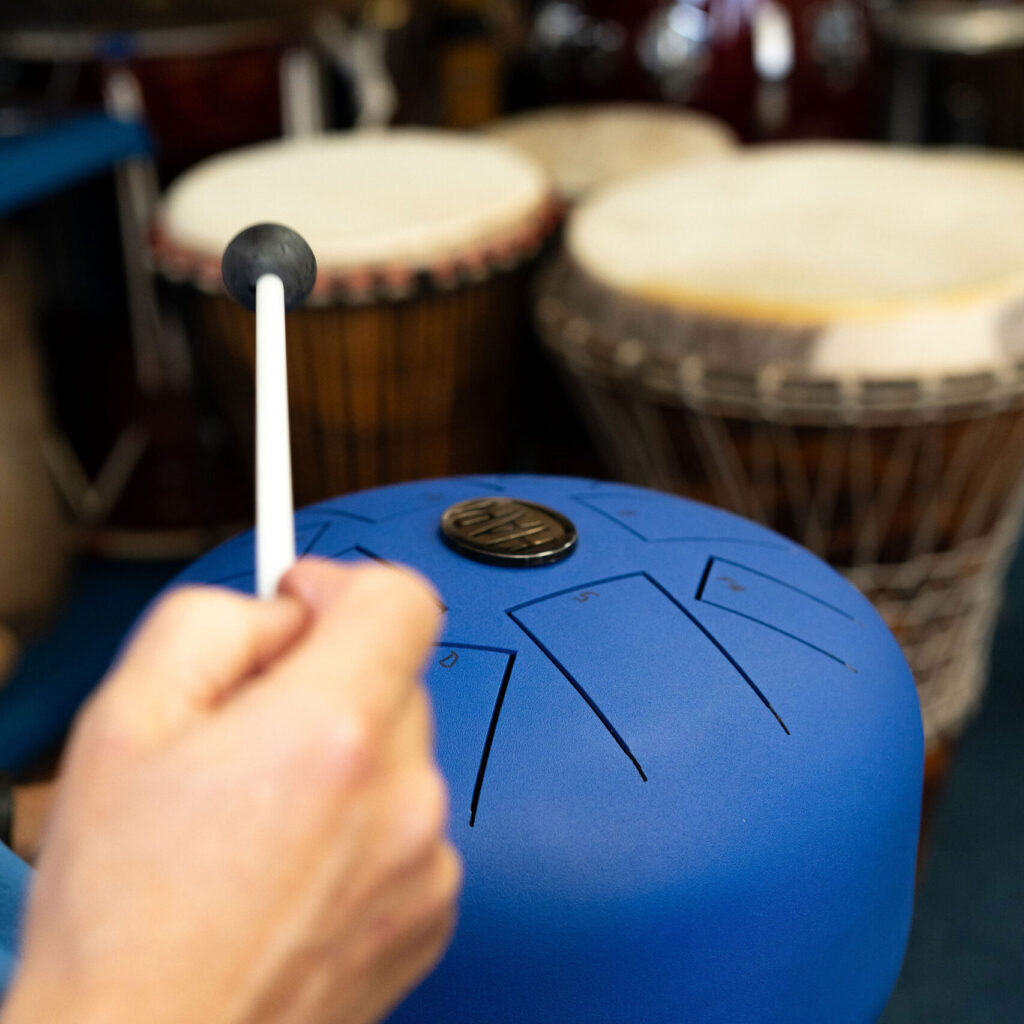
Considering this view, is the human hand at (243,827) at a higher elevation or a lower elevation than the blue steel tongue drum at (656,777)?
higher

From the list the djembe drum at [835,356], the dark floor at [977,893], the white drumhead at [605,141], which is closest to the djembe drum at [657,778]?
the djembe drum at [835,356]

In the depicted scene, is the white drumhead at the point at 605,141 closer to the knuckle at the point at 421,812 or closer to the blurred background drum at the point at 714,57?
the blurred background drum at the point at 714,57

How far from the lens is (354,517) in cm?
87

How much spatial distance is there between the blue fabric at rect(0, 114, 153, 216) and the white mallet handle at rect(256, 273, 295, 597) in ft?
3.42

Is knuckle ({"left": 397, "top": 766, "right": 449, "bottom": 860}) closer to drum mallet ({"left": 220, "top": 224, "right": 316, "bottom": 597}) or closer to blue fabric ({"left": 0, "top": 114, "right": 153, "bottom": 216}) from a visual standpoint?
drum mallet ({"left": 220, "top": 224, "right": 316, "bottom": 597})

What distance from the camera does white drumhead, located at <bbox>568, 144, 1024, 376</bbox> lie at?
1162mm

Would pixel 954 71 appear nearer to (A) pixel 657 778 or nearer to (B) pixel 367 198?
(B) pixel 367 198

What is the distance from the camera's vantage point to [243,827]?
0.34 m

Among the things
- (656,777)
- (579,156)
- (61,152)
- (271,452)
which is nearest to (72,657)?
(61,152)

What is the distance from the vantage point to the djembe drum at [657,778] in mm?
633

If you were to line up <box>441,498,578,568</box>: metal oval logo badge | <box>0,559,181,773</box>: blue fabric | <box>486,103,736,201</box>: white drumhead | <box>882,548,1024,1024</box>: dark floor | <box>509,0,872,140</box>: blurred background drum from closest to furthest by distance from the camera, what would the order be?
1. <box>441,498,578,568</box>: metal oval logo badge
2. <box>882,548,1024,1024</box>: dark floor
3. <box>0,559,181,773</box>: blue fabric
4. <box>486,103,736,201</box>: white drumhead
5. <box>509,0,872,140</box>: blurred background drum

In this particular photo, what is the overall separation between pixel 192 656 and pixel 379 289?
1131 millimetres

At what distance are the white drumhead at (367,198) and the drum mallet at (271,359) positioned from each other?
87 centimetres

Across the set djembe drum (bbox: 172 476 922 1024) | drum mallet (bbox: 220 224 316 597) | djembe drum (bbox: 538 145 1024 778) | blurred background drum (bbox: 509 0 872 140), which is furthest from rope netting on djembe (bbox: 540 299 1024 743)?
blurred background drum (bbox: 509 0 872 140)
